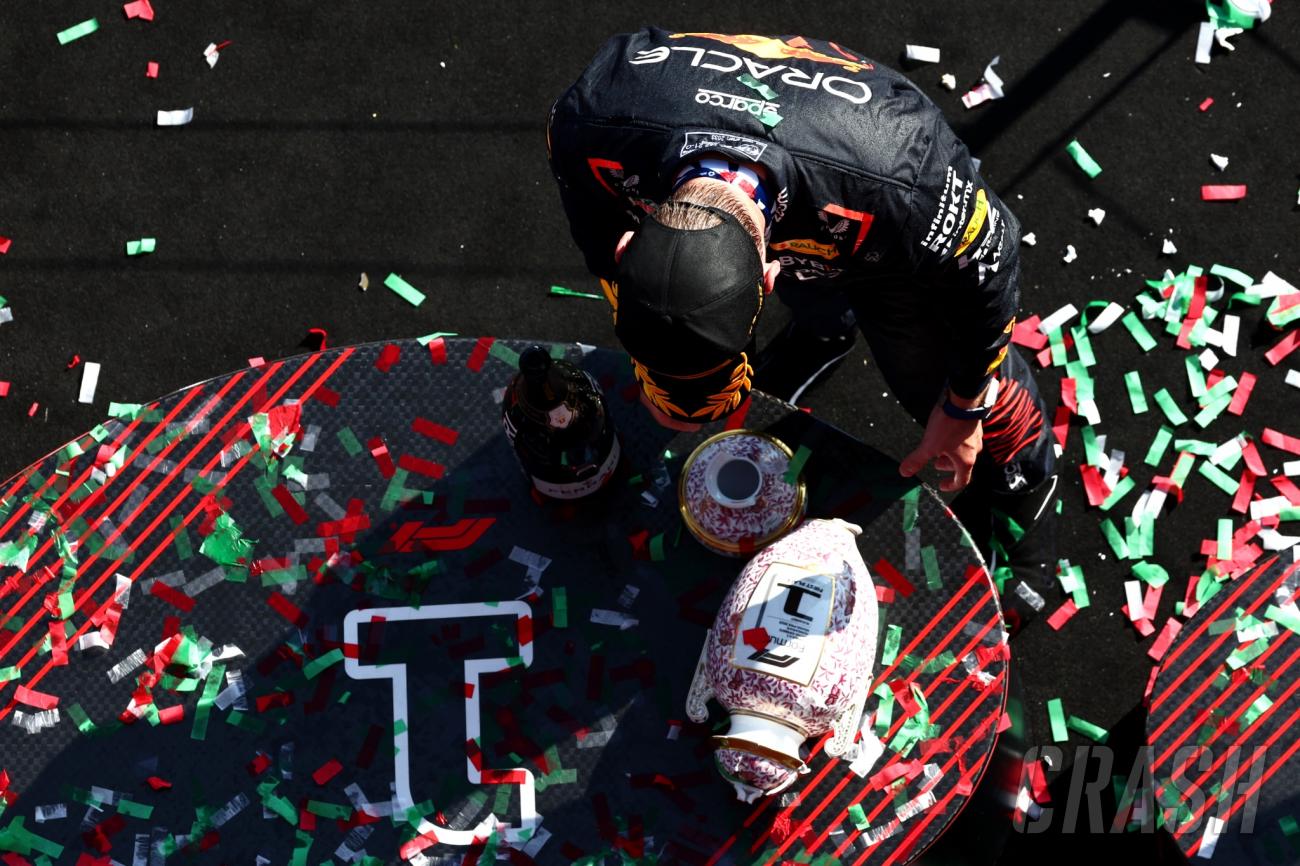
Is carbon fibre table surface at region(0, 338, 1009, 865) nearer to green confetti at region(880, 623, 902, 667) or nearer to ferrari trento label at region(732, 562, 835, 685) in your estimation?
green confetti at region(880, 623, 902, 667)

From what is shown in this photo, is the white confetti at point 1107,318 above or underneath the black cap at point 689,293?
underneath

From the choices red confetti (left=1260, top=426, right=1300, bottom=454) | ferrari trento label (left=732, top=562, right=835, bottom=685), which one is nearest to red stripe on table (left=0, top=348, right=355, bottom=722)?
ferrari trento label (left=732, top=562, right=835, bottom=685)

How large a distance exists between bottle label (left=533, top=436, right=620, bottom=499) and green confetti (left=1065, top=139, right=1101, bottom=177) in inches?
87.0

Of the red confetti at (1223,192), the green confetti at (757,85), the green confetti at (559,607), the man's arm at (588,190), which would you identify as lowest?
the green confetti at (559,607)

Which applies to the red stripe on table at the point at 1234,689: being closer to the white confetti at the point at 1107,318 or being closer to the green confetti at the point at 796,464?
the green confetti at the point at 796,464

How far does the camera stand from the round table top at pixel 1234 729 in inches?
87.2

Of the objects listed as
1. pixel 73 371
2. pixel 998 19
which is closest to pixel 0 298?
pixel 73 371

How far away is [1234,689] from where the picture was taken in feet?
7.48

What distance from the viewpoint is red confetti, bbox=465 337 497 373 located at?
2428mm

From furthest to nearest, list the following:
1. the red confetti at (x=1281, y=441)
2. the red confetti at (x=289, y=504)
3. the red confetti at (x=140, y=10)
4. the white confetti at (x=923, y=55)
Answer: the red confetti at (x=140, y=10)
the white confetti at (x=923, y=55)
the red confetti at (x=1281, y=441)
the red confetti at (x=289, y=504)

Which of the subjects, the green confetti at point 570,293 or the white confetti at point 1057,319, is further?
the green confetti at point 570,293

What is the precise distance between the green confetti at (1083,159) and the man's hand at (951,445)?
1493 mm

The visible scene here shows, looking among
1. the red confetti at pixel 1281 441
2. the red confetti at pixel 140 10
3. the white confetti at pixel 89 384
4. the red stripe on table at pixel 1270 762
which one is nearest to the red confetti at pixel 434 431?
the red stripe on table at pixel 1270 762

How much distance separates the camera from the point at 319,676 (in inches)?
89.2
